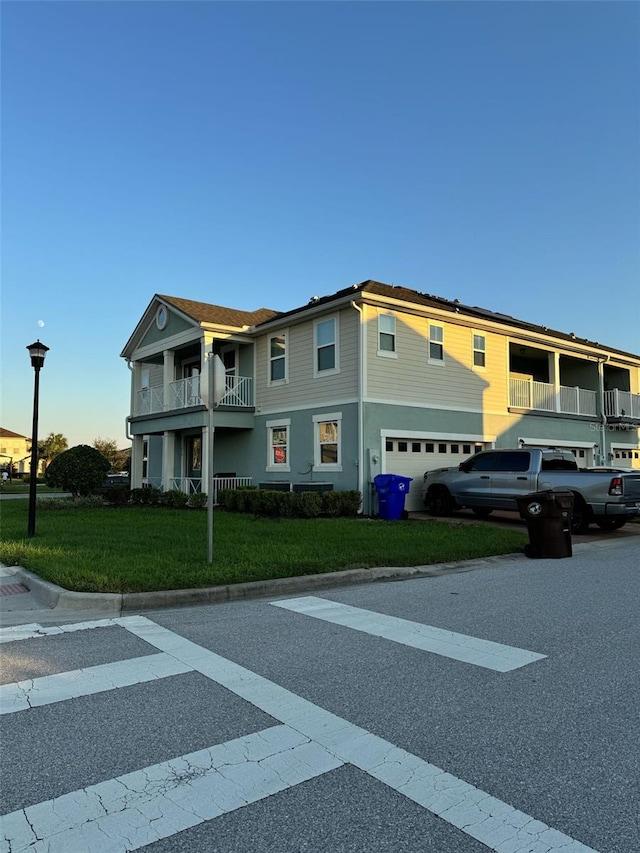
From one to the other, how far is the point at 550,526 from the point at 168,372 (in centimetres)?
1573

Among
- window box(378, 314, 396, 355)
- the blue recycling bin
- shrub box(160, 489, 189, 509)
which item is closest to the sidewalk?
the blue recycling bin

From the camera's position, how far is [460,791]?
2.93m

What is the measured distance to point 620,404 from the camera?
987 inches

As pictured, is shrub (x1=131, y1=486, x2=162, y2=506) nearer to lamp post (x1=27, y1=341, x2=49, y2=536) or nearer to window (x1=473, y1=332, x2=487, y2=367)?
lamp post (x1=27, y1=341, x2=49, y2=536)

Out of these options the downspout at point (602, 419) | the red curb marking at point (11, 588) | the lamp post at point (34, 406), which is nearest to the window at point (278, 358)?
the lamp post at point (34, 406)

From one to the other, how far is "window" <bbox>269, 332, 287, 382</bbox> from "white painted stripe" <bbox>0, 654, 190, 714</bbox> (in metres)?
14.9

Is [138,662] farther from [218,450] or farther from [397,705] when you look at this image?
[218,450]

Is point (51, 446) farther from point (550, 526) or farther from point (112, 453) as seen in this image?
point (550, 526)

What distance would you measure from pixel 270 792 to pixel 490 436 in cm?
1801

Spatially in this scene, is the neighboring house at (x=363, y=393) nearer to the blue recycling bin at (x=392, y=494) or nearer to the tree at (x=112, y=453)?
the blue recycling bin at (x=392, y=494)

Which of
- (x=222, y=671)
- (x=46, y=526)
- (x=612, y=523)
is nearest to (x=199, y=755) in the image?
(x=222, y=671)

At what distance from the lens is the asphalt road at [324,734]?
105 inches

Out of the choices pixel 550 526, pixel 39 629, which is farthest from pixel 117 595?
pixel 550 526

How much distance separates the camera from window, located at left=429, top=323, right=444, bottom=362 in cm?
1842
